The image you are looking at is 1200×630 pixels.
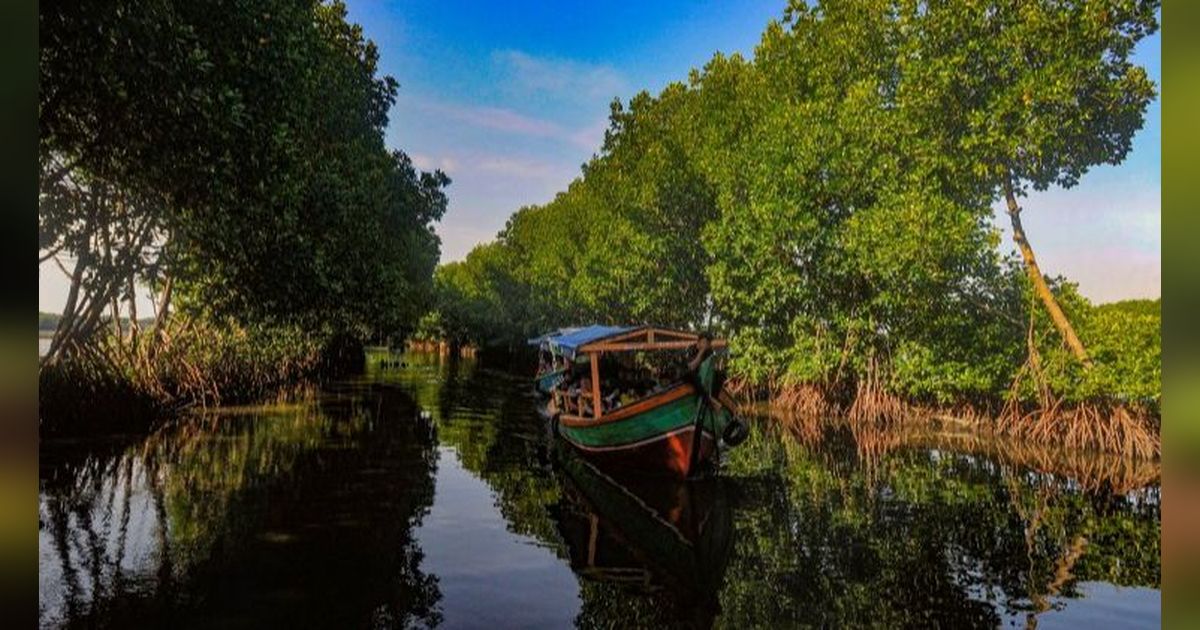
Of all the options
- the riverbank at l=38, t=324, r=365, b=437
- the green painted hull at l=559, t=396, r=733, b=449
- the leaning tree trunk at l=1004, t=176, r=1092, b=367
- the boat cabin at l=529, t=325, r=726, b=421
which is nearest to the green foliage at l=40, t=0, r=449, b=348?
the riverbank at l=38, t=324, r=365, b=437

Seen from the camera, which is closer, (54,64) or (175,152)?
(54,64)

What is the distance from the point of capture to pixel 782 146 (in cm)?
3173

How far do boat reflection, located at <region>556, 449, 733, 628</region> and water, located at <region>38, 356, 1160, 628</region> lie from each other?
0.20 feet

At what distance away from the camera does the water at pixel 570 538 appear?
9.24 meters

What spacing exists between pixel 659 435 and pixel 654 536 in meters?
3.96

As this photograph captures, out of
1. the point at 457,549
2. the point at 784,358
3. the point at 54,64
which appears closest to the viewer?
the point at 54,64

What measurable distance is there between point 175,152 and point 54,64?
12.4 ft

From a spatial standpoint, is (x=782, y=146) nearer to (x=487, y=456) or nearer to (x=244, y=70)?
(x=487, y=456)

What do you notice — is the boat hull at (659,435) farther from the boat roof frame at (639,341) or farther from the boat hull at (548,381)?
the boat hull at (548,381)

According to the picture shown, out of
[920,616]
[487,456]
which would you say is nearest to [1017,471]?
[920,616]

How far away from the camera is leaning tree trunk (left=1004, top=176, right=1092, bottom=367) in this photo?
904 inches

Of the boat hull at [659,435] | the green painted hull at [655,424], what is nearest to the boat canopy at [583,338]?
the boat hull at [659,435]

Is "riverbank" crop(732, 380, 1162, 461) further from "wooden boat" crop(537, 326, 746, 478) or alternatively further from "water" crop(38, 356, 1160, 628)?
"wooden boat" crop(537, 326, 746, 478)

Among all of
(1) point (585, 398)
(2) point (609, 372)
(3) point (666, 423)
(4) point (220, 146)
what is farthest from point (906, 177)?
(4) point (220, 146)
